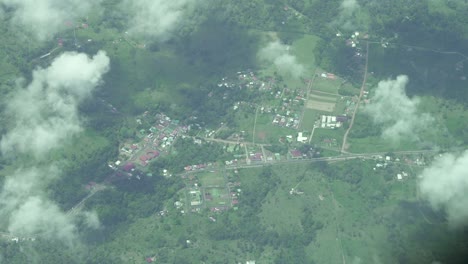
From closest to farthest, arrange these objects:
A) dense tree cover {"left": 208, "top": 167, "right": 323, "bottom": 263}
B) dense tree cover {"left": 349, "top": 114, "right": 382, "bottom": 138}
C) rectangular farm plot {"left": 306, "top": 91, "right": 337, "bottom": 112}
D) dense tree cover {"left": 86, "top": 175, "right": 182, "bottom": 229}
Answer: dense tree cover {"left": 208, "top": 167, "right": 323, "bottom": 263}, dense tree cover {"left": 86, "top": 175, "right": 182, "bottom": 229}, dense tree cover {"left": 349, "top": 114, "right": 382, "bottom": 138}, rectangular farm plot {"left": 306, "top": 91, "right": 337, "bottom": 112}

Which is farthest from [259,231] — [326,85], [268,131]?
[326,85]

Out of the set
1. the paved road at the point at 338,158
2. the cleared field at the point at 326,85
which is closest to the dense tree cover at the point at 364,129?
the paved road at the point at 338,158

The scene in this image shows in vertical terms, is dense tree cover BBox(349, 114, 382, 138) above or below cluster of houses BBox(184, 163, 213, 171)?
above

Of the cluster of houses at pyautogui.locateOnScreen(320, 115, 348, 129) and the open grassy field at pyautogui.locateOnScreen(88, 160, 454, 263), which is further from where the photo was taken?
the cluster of houses at pyautogui.locateOnScreen(320, 115, 348, 129)

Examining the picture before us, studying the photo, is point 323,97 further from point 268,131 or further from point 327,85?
point 268,131

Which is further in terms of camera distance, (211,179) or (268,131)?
(268,131)

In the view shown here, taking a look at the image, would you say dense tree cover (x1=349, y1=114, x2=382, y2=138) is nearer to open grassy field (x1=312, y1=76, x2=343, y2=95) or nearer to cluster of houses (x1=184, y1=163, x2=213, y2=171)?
open grassy field (x1=312, y1=76, x2=343, y2=95)

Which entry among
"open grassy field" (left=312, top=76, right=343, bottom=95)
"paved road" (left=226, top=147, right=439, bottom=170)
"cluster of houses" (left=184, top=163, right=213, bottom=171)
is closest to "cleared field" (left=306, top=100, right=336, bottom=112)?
"open grassy field" (left=312, top=76, right=343, bottom=95)

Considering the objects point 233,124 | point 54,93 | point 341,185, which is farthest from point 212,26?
point 341,185
